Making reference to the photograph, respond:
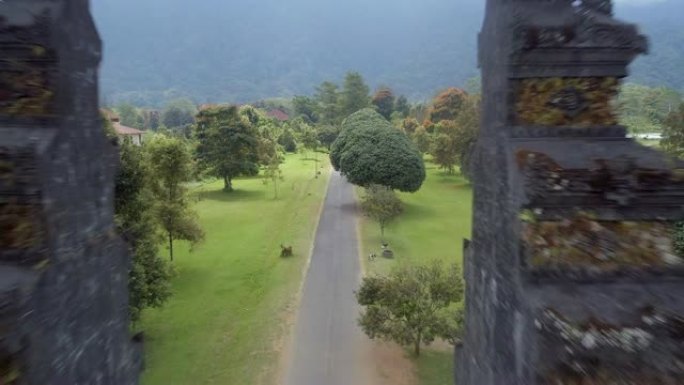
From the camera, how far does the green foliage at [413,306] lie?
41.8 ft

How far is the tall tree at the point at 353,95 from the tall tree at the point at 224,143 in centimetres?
4113

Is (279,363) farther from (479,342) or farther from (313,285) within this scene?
(479,342)

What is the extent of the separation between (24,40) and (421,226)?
79.8ft

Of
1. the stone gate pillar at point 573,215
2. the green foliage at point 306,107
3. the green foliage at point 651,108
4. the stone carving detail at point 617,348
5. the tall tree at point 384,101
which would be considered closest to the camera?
the stone carving detail at point 617,348

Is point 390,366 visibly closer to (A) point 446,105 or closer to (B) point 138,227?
(B) point 138,227

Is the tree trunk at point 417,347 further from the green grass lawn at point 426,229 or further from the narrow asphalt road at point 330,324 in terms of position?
the green grass lawn at point 426,229

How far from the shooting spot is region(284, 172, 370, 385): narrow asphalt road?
12.4m

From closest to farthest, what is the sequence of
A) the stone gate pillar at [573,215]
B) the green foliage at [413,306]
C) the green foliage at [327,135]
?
the stone gate pillar at [573,215]
the green foliage at [413,306]
the green foliage at [327,135]

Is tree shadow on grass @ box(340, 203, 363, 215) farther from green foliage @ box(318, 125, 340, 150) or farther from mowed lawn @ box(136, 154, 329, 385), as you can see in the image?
green foliage @ box(318, 125, 340, 150)

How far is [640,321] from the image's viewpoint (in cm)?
341

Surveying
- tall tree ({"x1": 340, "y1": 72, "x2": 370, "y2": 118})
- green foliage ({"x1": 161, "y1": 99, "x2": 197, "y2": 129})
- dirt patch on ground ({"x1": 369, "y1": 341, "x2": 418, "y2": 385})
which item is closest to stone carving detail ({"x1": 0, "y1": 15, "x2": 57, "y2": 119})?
dirt patch on ground ({"x1": 369, "y1": 341, "x2": 418, "y2": 385})

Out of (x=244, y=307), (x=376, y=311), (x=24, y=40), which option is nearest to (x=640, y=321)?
(x=24, y=40)

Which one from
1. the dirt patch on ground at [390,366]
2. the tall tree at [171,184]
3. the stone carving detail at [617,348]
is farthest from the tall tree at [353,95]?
the stone carving detail at [617,348]

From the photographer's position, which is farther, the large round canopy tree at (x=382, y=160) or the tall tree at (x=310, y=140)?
the tall tree at (x=310, y=140)
